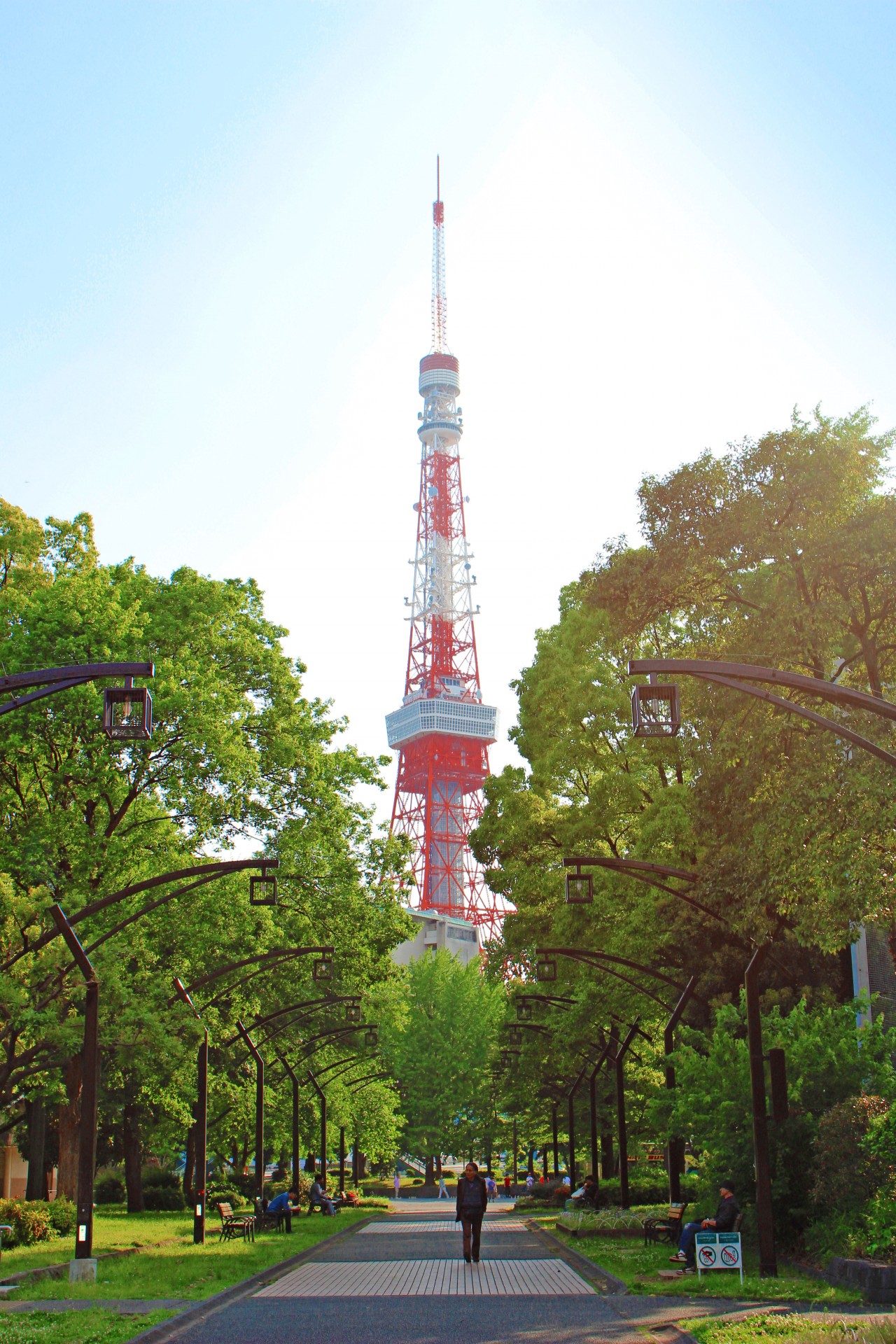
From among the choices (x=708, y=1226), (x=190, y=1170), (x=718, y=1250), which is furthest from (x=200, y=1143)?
(x=190, y=1170)

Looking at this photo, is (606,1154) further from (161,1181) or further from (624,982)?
(624,982)

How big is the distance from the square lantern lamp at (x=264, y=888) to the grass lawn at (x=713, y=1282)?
332 inches

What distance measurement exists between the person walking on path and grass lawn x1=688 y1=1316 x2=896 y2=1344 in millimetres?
9251

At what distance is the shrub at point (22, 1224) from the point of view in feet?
85.7

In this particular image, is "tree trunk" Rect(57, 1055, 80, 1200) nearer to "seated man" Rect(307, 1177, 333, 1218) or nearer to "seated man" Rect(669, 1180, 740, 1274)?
"seated man" Rect(307, 1177, 333, 1218)

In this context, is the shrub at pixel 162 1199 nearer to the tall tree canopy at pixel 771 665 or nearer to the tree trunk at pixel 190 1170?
the tree trunk at pixel 190 1170

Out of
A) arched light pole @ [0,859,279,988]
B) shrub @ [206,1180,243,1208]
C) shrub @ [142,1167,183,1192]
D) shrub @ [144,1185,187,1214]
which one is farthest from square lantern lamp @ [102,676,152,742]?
shrub @ [142,1167,183,1192]

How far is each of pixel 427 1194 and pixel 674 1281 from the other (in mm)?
58748

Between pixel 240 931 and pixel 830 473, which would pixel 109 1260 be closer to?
pixel 240 931

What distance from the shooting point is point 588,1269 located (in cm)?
2097

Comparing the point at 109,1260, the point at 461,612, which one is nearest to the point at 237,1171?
the point at 109,1260

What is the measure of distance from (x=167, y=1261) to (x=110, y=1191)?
3669 cm

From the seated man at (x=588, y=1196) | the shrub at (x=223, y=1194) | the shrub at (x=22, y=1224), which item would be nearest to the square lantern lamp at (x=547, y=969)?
the seated man at (x=588, y=1196)

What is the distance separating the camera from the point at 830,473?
20703mm
